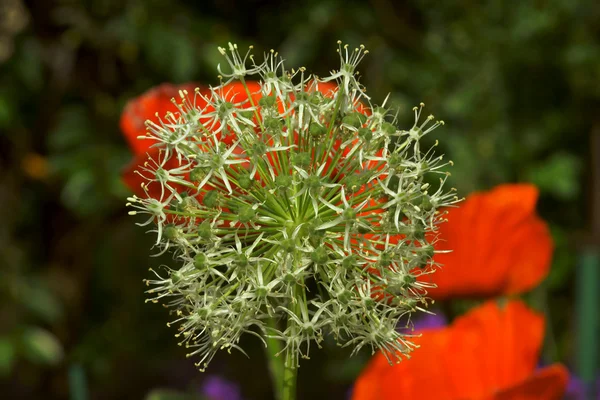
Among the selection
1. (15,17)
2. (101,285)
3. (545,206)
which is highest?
(15,17)

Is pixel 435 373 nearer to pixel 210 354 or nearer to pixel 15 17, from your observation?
pixel 210 354

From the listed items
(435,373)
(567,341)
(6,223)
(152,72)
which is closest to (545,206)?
(567,341)

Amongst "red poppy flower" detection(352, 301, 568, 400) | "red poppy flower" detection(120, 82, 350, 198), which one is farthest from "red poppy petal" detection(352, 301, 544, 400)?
"red poppy flower" detection(120, 82, 350, 198)

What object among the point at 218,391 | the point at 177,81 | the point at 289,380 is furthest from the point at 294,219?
the point at 177,81

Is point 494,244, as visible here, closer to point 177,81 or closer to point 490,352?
point 490,352

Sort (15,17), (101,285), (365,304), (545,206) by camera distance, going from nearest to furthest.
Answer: (365,304)
(15,17)
(101,285)
(545,206)

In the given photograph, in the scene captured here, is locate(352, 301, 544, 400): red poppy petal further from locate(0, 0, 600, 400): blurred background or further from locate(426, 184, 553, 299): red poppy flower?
locate(0, 0, 600, 400): blurred background
